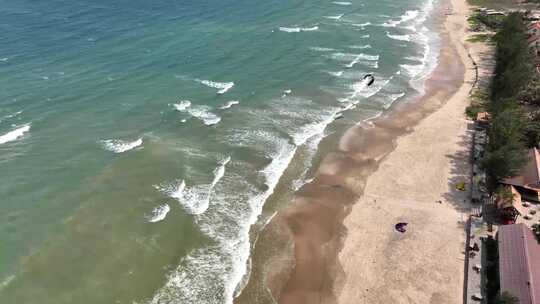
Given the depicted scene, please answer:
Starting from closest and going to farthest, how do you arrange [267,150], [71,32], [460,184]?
[460,184]
[267,150]
[71,32]

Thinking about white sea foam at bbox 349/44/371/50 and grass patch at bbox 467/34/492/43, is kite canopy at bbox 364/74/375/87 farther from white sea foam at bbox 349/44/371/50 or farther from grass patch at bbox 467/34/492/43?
grass patch at bbox 467/34/492/43

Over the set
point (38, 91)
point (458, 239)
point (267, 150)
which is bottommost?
point (458, 239)

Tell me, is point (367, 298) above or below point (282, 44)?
below

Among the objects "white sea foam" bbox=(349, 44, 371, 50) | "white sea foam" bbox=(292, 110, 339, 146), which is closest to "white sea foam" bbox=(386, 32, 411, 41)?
"white sea foam" bbox=(349, 44, 371, 50)

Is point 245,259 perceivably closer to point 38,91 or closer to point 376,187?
point 376,187

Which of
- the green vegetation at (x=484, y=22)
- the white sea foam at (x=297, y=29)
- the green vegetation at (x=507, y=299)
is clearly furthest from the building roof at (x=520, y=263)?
the green vegetation at (x=484, y=22)

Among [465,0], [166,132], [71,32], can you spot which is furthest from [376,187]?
[465,0]
